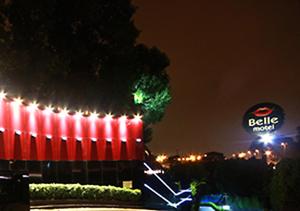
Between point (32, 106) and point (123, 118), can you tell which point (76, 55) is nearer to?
point (123, 118)

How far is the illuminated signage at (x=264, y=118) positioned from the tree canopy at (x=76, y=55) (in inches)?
362

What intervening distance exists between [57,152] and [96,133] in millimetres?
2498

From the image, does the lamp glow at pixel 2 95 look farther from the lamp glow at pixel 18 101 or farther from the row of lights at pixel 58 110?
the lamp glow at pixel 18 101

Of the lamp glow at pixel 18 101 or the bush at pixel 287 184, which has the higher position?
the lamp glow at pixel 18 101

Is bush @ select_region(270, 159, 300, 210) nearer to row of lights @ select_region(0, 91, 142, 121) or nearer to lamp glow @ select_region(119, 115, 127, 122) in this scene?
row of lights @ select_region(0, 91, 142, 121)

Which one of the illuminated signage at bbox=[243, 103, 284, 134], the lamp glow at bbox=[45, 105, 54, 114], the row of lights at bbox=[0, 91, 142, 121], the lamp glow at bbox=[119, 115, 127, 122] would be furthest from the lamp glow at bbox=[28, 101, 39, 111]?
the illuminated signage at bbox=[243, 103, 284, 134]

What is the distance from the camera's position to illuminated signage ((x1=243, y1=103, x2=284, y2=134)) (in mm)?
21641

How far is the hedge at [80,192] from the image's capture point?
19406 mm

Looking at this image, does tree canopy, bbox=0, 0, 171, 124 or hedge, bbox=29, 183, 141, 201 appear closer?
hedge, bbox=29, 183, 141, 201

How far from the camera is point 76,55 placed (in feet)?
94.9

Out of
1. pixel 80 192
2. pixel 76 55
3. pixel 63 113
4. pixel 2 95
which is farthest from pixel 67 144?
pixel 76 55

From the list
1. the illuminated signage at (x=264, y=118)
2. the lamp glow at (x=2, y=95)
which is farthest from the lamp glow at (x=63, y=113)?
the illuminated signage at (x=264, y=118)

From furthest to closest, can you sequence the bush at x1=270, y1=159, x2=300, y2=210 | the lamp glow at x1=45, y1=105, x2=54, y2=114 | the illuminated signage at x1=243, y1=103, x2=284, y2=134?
the illuminated signage at x1=243, y1=103, x2=284, y2=134 < the lamp glow at x1=45, y1=105, x2=54, y2=114 < the bush at x1=270, y1=159, x2=300, y2=210

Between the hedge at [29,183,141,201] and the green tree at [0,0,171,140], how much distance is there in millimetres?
6428
